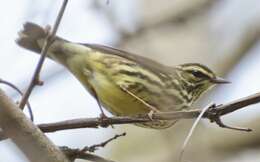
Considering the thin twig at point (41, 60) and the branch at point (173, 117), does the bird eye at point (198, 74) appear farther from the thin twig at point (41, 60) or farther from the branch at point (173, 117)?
the thin twig at point (41, 60)

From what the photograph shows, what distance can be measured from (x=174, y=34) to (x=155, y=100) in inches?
84.1

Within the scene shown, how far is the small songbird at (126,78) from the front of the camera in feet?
10.7

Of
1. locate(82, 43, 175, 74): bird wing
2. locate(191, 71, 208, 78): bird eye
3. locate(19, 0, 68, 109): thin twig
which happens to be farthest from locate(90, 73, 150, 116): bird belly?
locate(19, 0, 68, 109): thin twig

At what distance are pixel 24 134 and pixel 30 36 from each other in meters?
1.16

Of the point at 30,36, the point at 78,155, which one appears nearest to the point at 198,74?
the point at 30,36

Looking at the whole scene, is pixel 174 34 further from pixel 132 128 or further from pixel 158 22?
pixel 132 128

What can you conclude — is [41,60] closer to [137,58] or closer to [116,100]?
[116,100]

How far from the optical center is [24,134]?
1.89 m

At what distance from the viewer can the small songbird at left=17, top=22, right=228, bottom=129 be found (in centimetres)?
325

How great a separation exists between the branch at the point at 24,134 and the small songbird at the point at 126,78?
1.11m

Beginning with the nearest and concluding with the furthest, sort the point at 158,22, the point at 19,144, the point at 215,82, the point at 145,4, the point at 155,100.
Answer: the point at 19,144
the point at 155,100
the point at 215,82
the point at 158,22
the point at 145,4

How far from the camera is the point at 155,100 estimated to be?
320cm

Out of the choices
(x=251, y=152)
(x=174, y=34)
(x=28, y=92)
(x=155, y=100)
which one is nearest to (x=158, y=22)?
(x=174, y=34)

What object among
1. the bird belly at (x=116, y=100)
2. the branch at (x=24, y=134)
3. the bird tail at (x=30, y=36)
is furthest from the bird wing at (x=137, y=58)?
the branch at (x=24, y=134)
